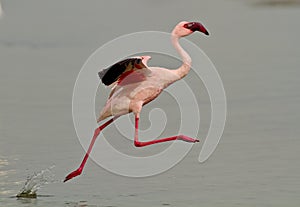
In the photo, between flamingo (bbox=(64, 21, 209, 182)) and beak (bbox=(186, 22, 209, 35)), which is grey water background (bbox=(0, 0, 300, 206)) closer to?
flamingo (bbox=(64, 21, 209, 182))

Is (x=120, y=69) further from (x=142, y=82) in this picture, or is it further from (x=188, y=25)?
(x=188, y=25)

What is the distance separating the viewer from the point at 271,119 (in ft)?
44.4

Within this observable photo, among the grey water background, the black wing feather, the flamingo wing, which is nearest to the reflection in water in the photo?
the grey water background

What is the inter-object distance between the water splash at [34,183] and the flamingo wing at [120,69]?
1.14 metres

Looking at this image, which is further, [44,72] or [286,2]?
[286,2]

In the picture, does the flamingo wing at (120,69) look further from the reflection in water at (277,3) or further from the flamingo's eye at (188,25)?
the reflection in water at (277,3)

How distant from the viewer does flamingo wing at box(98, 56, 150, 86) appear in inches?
410

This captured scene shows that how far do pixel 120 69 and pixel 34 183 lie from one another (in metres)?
1.41

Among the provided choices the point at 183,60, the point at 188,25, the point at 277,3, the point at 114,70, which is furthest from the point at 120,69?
the point at 277,3

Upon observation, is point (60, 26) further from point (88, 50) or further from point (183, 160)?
point (183, 160)

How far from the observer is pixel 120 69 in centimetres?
1045

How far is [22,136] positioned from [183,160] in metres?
2.23

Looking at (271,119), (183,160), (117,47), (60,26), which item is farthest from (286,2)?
(183,160)

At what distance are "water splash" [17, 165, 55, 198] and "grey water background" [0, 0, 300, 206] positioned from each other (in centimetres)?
8
